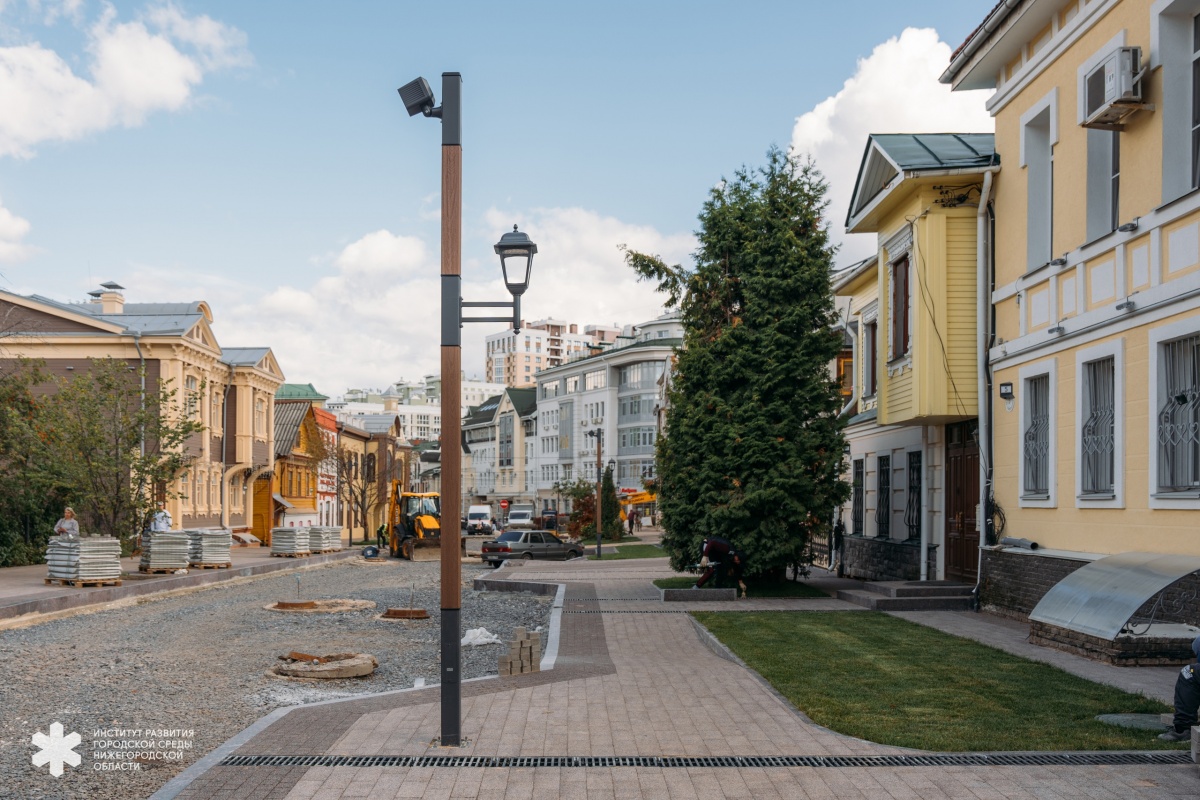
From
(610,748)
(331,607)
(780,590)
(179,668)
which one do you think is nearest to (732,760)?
(610,748)

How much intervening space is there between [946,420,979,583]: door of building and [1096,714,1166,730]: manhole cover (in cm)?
998

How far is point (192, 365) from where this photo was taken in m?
44.0

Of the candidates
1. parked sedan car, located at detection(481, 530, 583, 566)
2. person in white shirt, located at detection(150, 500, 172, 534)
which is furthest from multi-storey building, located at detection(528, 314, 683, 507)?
person in white shirt, located at detection(150, 500, 172, 534)

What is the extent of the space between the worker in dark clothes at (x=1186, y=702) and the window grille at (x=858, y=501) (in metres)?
19.4

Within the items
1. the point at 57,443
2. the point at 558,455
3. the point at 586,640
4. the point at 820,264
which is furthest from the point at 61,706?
the point at 558,455

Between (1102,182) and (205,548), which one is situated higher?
(1102,182)

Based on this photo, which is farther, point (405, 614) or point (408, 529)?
point (408, 529)

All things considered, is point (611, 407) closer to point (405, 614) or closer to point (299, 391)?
point (299, 391)

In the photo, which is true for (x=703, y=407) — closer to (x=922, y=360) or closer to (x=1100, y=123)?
(x=922, y=360)

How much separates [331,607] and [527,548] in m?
21.5

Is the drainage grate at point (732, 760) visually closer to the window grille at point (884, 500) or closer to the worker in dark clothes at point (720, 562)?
the worker in dark clothes at point (720, 562)

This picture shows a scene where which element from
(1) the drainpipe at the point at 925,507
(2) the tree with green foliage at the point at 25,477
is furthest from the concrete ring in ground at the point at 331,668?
(2) the tree with green foliage at the point at 25,477

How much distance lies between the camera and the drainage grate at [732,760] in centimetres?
734

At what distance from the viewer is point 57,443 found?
29156mm
